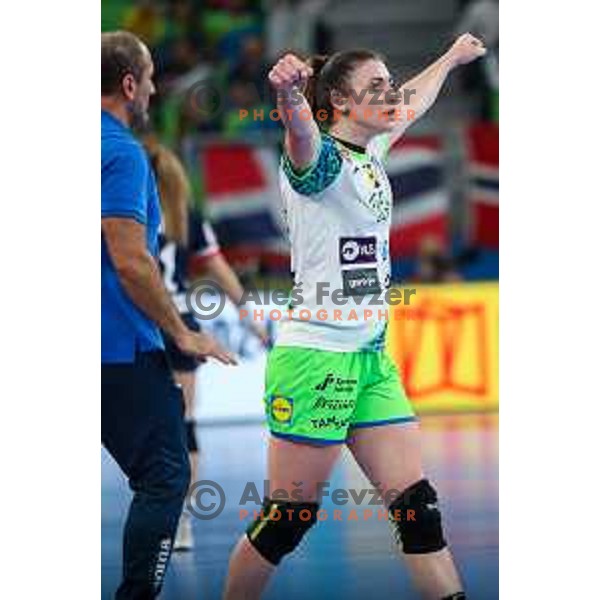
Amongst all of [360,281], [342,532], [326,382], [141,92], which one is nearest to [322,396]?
[326,382]

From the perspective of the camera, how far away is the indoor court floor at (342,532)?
7.43 metres

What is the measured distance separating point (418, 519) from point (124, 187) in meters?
1.38

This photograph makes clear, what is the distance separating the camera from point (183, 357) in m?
8.13

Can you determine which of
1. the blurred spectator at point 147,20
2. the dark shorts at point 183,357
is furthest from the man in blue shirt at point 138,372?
the blurred spectator at point 147,20

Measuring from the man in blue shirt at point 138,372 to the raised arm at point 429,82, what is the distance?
1.00 m

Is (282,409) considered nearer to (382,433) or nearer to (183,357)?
(382,433)

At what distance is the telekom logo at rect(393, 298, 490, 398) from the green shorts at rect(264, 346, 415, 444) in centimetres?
667

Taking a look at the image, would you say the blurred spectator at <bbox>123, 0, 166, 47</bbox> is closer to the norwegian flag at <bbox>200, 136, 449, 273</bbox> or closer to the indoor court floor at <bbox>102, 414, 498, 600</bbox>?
the norwegian flag at <bbox>200, 136, 449, 273</bbox>

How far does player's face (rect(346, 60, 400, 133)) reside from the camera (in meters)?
5.99

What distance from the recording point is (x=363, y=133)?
604 centimetres

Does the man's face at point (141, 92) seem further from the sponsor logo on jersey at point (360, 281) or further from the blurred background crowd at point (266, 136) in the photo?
the blurred background crowd at point (266, 136)
